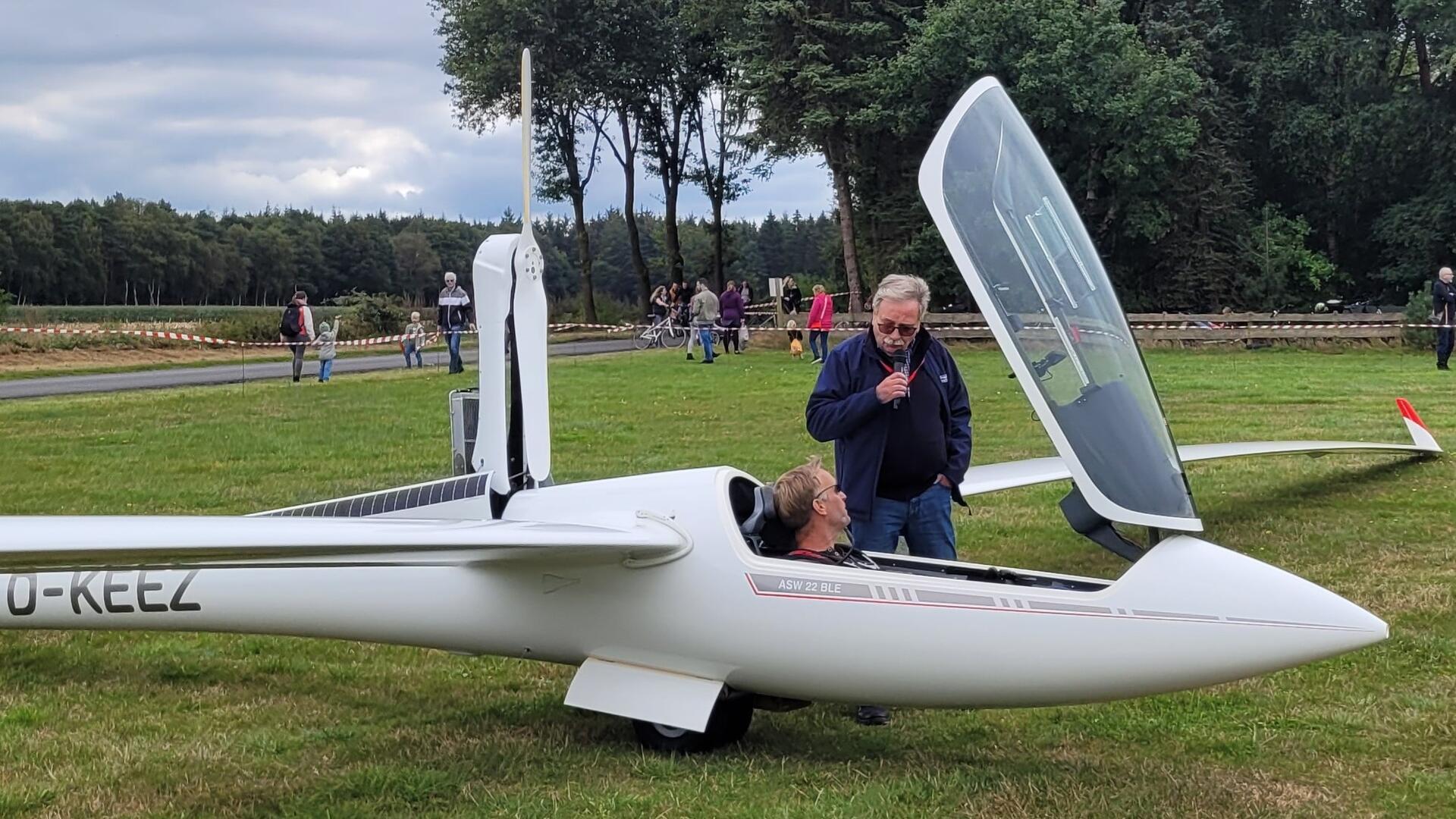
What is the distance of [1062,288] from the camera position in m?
4.36

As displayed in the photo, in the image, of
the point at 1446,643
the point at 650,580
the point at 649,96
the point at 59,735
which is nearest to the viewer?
the point at 650,580

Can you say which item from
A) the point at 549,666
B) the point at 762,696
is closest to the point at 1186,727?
the point at 762,696

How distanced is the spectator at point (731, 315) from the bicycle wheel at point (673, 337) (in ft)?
13.9

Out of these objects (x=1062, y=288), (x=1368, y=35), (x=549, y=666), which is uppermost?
(x=1368, y=35)

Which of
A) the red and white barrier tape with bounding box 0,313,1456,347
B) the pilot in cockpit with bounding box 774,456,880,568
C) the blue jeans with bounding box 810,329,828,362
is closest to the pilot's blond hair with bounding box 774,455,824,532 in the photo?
the pilot in cockpit with bounding box 774,456,880,568

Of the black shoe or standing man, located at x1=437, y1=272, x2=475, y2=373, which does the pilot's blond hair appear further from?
standing man, located at x1=437, y1=272, x2=475, y2=373

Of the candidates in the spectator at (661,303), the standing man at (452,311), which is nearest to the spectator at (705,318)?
the standing man at (452,311)

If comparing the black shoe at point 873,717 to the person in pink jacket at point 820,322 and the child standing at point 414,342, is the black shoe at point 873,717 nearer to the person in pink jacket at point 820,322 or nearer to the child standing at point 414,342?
the person in pink jacket at point 820,322

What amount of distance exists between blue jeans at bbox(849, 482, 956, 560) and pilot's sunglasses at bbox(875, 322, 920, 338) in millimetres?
725

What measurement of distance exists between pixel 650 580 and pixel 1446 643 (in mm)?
3871

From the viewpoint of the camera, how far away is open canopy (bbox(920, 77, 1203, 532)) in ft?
13.8

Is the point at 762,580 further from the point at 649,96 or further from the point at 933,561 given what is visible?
the point at 649,96

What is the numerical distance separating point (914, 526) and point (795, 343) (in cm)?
2374

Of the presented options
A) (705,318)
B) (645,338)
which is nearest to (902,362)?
(705,318)
